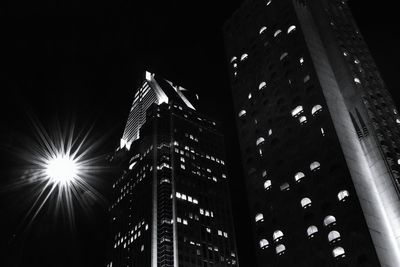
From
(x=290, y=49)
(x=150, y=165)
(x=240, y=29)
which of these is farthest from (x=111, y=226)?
(x=290, y=49)

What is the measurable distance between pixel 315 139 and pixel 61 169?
24.6 m

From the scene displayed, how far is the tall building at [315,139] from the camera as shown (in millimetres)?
33406

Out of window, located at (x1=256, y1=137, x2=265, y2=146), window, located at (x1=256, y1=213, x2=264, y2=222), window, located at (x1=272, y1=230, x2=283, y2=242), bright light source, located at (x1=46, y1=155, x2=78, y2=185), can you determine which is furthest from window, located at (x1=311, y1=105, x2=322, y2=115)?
bright light source, located at (x1=46, y1=155, x2=78, y2=185)

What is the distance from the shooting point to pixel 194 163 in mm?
101438

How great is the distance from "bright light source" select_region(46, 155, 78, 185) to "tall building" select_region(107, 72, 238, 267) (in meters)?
59.8

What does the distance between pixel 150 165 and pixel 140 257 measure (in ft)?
74.3

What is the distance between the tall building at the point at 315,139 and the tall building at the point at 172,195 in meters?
42.5

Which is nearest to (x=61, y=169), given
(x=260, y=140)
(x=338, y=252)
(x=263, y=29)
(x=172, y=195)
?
(x=338, y=252)

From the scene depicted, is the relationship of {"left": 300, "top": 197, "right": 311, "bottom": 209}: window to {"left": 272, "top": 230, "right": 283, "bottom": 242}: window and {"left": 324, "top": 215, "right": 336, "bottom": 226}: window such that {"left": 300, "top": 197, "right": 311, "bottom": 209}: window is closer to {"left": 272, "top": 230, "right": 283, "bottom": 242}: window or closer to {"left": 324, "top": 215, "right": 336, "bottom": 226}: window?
{"left": 324, "top": 215, "right": 336, "bottom": 226}: window

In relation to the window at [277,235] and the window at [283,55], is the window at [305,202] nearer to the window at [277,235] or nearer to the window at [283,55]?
the window at [277,235]

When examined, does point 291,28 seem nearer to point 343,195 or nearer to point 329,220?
point 343,195

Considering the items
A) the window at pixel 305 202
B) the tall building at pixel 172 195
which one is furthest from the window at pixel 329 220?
the tall building at pixel 172 195

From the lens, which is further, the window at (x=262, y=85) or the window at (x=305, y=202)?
the window at (x=262, y=85)

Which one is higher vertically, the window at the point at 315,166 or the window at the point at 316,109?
the window at the point at 316,109
